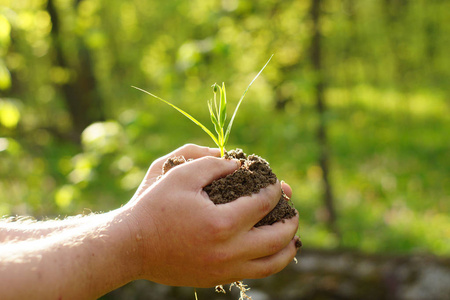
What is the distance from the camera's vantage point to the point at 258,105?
4.89 metres

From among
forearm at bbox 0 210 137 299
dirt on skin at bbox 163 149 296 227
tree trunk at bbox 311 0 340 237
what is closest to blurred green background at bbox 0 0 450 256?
tree trunk at bbox 311 0 340 237

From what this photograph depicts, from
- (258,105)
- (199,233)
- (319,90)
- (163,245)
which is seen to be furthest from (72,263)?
(258,105)

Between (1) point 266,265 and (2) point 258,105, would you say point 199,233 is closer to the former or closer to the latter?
(1) point 266,265

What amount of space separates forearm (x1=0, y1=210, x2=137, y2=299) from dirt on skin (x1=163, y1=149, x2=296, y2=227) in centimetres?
32

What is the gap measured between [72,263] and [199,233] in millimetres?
390

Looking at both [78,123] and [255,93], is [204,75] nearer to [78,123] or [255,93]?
[255,93]

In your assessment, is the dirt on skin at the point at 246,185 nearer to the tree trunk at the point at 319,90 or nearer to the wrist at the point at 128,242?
the wrist at the point at 128,242

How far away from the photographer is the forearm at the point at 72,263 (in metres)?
1.18

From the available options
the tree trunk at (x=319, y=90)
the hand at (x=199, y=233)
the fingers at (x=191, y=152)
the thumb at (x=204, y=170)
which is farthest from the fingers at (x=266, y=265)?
the tree trunk at (x=319, y=90)

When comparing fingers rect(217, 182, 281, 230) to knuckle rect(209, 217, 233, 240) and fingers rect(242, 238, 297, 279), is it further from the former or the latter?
fingers rect(242, 238, 297, 279)

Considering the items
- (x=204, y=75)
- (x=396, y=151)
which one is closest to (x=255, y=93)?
(x=204, y=75)

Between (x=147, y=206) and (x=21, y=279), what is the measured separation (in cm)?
41

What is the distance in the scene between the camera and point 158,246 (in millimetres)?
1364

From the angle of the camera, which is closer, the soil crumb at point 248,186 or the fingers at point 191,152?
the soil crumb at point 248,186
